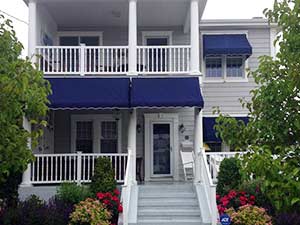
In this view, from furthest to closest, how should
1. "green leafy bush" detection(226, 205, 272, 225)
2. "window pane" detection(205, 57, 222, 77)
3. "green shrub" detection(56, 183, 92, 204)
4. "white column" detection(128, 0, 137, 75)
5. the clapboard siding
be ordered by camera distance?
"window pane" detection(205, 57, 222, 77)
the clapboard siding
"white column" detection(128, 0, 137, 75)
"green shrub" detection(56, 183, 92, 204)
"green leafy bush" detection(226, 205, 272, 225)

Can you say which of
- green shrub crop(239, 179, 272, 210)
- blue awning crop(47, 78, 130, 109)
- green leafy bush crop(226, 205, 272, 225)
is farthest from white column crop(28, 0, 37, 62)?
green leafy bush crop(226, 205, 272, 225)

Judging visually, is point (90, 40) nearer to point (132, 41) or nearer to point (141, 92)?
point (132, 41)

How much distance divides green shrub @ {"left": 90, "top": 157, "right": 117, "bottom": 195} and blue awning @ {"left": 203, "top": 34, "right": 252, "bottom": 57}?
6.56 metres

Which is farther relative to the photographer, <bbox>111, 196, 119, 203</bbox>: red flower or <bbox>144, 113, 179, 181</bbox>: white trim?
<bbox>144, 113, 179, 181</bbox>: white trim

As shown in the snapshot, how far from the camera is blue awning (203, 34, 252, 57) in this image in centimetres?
1780

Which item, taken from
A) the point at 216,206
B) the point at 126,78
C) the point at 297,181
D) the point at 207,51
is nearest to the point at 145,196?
the point at 216,206

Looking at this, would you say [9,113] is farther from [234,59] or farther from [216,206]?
[234,59]

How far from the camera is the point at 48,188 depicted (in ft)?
47.1

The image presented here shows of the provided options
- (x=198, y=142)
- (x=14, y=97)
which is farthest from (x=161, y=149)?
(x=14, y=97)

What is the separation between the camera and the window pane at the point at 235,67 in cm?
1864

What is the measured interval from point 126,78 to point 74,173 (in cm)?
309

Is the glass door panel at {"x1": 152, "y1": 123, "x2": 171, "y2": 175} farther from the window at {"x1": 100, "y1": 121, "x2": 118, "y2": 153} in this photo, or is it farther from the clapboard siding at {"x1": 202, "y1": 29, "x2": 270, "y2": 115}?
the clapboard siding at {"x1": 202, "y1": 29, "x2": 270, "y2": 115}

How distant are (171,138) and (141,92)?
3378 millimetres

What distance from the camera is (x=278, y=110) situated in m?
7.07
